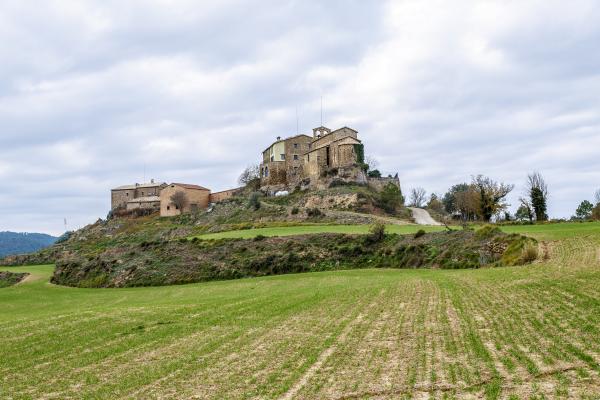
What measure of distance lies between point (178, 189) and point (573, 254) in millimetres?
85652

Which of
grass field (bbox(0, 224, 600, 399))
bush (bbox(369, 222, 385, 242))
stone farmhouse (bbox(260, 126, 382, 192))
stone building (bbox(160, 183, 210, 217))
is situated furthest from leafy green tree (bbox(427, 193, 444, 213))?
grass field (bbox(0, 224, 600, 399))

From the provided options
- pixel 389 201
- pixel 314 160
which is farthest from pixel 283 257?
pixel 314 160

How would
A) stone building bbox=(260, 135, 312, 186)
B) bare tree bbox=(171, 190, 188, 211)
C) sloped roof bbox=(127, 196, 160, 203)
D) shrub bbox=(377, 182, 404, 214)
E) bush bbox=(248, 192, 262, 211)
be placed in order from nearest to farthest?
shrub bbox=(377, 182, 404, 214) < bush bbox=(248, 192, 262, 211) < stone building bbox=(260, 135, 312, 186) < bare tree bbox=(171, 190, 188, 211) < sloped roof bbox=(127, 196, 160, 203)

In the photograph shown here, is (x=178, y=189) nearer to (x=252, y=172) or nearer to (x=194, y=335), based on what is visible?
(x=252, y=172)

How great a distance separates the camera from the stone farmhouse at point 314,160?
87.8 m

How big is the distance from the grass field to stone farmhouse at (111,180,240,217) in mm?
85628

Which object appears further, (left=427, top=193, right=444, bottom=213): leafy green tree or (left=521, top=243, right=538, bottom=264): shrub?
(left=427, top=193, right=444, bottom=213): leafy green tree

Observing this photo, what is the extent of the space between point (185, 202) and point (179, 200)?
1199 mm

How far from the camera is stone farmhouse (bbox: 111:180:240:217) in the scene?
342 ft

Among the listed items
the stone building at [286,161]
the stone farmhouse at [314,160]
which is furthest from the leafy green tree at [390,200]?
the stone building at [286,161]

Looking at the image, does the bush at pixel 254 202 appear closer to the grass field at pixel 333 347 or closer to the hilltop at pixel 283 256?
the hilltop at pixel 283 256

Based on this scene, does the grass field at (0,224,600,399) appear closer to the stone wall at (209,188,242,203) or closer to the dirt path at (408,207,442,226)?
the dirt path at (408,207,442,226)

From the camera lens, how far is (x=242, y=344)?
41.7ft

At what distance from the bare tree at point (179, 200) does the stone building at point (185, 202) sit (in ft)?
0.61
